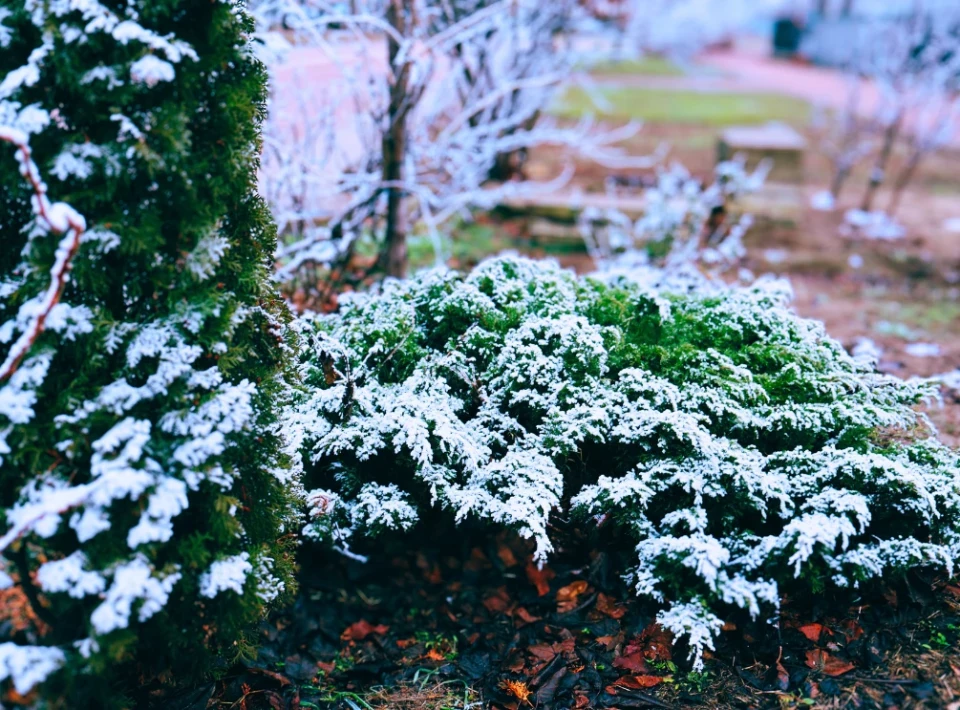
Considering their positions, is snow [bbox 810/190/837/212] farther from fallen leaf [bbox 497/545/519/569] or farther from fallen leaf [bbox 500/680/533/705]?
fallen leaf [bbox 500/680/533/705]

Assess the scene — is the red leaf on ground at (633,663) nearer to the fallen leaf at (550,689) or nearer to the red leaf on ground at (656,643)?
the red leaf on ground at (656,643)

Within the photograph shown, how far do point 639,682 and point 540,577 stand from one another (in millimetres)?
575

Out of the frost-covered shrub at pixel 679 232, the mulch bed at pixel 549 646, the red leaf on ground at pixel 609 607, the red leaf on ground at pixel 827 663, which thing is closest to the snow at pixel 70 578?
the mulch bed at pixel 549 646

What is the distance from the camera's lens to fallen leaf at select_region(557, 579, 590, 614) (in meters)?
2.78

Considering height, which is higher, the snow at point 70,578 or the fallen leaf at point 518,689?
the snow at point 70,578

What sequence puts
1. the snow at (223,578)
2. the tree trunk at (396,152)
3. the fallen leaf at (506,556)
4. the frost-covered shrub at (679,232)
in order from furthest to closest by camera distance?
the frost-covered shrub at (679,232)
the tree trunk at (396,152)
the fallen leaf at (506,556)
the snow at (223,578)

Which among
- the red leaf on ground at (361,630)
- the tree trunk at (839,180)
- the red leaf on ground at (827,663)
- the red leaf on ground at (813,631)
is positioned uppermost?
the red leaf on ground at (813,631)

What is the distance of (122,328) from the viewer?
6.40 feet

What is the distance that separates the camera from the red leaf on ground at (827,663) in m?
2.32

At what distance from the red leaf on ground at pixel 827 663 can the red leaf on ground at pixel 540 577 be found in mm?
914

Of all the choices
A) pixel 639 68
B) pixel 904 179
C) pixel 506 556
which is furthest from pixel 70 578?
pixel 639 68

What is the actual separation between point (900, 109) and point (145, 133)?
8271mm

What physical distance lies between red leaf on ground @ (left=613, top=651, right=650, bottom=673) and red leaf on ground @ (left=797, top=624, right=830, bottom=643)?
515 mm

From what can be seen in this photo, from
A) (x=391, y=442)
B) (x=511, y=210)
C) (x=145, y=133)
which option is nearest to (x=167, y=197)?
(x=145, y=133)
